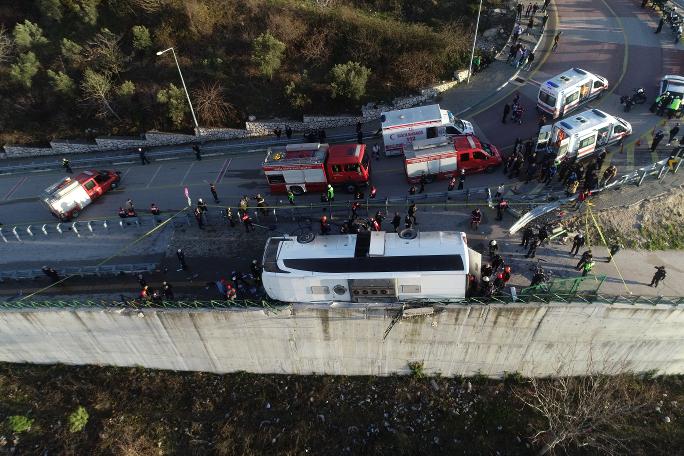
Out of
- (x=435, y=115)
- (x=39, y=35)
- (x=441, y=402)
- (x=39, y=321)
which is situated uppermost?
(x=39, y=35)

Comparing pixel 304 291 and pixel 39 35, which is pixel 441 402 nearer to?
pixel 304 291

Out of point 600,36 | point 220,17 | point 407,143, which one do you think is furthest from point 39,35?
point 600,36

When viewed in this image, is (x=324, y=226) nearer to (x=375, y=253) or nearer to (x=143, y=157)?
(x=375, y=253)

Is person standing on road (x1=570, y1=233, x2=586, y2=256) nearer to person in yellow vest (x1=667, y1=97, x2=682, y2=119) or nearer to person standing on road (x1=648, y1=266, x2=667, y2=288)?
person standing on road (x1=648, y1=266, x2=667, y2=288)

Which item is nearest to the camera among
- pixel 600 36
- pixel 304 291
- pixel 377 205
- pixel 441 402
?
pixel 304 291

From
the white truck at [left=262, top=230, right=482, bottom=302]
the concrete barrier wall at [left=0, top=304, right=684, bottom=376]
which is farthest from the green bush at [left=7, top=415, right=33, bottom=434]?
the white truck at [left=262, top=230, right=482, bottom=302]

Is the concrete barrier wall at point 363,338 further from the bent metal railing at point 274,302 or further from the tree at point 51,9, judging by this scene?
the tree at point 51,9

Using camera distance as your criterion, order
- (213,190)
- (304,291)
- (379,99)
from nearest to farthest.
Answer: (304,291) < (213,190) < (379,99)
